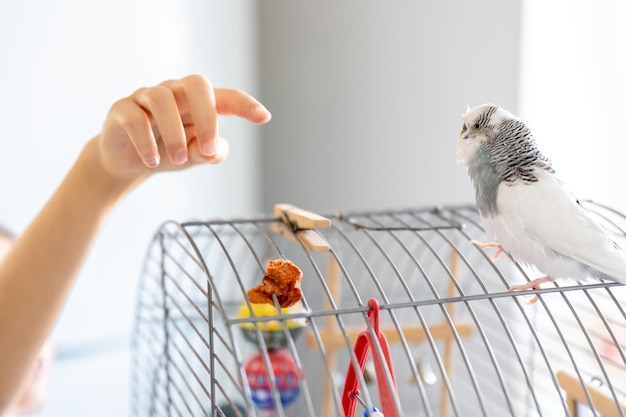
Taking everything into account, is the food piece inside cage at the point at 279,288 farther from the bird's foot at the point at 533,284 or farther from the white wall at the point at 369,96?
the white wall at the point at 369,96

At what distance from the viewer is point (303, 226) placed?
0.81 m

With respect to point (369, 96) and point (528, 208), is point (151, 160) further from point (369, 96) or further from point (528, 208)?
point (369, 96)

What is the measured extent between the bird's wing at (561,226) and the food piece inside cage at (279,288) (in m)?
0.22

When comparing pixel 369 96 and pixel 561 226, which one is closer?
pixel 561 226

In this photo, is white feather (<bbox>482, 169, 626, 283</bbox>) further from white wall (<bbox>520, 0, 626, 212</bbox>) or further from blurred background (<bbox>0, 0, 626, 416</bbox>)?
white wall (<bbox>520, 0, 626, 212</bbox>)

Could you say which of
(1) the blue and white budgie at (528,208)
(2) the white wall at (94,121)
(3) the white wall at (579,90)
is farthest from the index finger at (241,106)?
(3) the white wall at (579,90)

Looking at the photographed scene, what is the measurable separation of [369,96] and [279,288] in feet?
3.87

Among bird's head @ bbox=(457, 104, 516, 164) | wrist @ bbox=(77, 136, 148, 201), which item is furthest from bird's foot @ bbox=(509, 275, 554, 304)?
wrist @ bbox=(77, 136, 148, 201)

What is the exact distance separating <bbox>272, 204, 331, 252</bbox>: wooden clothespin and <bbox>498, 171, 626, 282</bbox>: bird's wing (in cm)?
20

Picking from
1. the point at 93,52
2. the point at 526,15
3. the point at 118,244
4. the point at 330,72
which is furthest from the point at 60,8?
the point at 526,15

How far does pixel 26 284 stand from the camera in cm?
92

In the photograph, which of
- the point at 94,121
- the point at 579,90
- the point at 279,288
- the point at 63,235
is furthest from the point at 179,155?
the point at 579,90

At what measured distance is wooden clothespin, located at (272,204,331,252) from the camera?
76cm

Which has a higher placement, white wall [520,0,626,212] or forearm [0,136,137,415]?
white wall [520,0,626,212]
